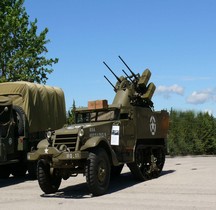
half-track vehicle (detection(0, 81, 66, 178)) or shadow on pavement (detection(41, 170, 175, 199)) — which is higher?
half-track vehicle (detection(0, 81, 66, 178))

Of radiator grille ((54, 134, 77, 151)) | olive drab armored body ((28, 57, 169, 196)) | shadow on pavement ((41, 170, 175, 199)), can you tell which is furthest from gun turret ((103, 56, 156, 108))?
radiator grille ((54, 134, 77, 151))

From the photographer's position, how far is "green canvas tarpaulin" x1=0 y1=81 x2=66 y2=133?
46.3 feet

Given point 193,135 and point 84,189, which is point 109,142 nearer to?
point 84,189

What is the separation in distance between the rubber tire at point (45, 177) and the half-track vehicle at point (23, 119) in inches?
87.7

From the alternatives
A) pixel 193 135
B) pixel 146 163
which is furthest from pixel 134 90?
pixel 193 135

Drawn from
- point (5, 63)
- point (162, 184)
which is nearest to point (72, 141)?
point (162, 184)

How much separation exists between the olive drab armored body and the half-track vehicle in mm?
2083

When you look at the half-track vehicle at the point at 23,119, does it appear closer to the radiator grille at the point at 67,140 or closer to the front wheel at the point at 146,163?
the radiator grille at the point at 67,140

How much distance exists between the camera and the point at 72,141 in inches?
411

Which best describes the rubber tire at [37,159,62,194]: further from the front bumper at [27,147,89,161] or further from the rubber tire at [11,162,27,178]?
the rubber tire at [11,162,27,178]

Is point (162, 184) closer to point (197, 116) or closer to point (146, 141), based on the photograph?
point (146, 141)

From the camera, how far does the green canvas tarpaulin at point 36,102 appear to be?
14.1 metres

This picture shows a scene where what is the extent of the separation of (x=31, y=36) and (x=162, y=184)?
19.7 metres

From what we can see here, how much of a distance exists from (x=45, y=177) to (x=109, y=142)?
1879mm
